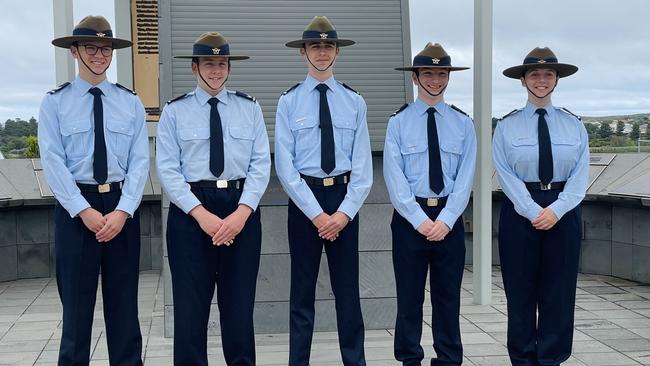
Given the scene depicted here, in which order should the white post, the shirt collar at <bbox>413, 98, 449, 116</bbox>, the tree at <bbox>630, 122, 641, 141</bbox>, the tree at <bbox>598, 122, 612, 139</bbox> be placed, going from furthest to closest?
the tree at <bbox>630, 122, 641, 141</bbox> < the tree at <bbox>598, 122, 612, 139</bbox> < the white post < the shirt collar at <bbox>413, 98, 449, 116</bbox>

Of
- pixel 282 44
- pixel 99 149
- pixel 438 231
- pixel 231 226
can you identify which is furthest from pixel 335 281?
pixel 282 44

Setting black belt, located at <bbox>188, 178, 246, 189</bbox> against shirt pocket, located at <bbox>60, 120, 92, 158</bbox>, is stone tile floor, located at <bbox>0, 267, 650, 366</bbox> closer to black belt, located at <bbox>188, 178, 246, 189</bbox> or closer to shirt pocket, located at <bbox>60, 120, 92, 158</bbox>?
black belt, located at <bbox>188, 178, 246, 189</bbox>

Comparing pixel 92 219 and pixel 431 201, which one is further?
pixel 431 201

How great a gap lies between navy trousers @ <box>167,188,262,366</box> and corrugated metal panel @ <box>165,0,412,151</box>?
166cm

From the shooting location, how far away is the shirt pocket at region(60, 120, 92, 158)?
4.00 metres

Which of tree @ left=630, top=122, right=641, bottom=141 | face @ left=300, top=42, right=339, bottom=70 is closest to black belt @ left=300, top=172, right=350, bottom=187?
face @ left=300, top=42, right=339, bottom=70

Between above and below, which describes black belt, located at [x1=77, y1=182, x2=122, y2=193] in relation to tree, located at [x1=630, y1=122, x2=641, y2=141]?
below

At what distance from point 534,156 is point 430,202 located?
2.18 feet

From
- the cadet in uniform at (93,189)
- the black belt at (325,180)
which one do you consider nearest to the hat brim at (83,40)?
the cadet in uniform at (93,189)

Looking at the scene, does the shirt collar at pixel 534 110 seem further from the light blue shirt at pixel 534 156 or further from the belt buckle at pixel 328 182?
the belt buckle at pixel 328 182

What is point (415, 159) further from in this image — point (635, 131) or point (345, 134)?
point (635, 131)

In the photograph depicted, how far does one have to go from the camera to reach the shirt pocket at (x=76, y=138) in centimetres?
400

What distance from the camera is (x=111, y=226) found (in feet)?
12.9

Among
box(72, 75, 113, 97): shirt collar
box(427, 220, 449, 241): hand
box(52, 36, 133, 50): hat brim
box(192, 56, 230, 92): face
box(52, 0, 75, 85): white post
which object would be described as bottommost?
box(427, 220, 449, 241): hand
